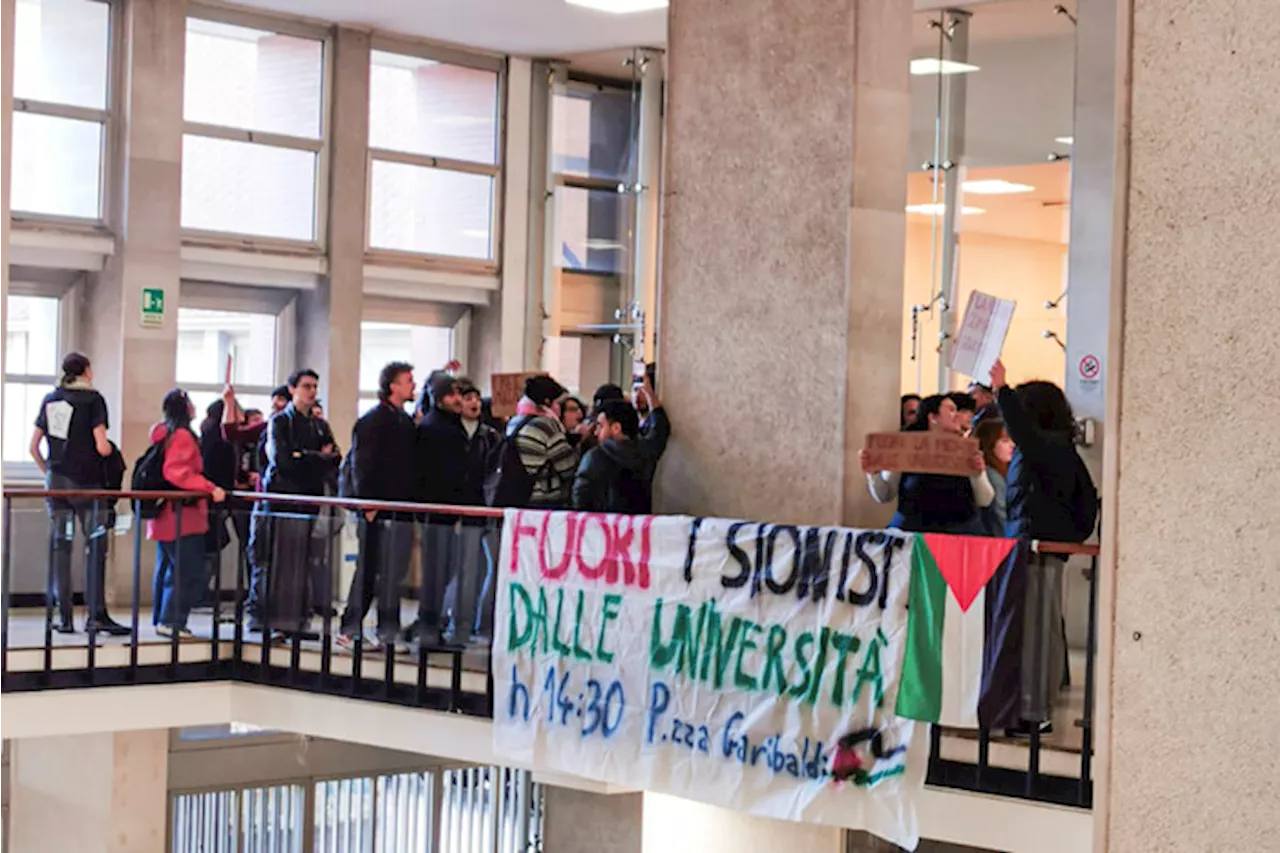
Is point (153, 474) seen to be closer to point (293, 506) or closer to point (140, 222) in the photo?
point (293, 506)

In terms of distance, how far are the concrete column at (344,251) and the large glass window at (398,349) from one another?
1.02 feet

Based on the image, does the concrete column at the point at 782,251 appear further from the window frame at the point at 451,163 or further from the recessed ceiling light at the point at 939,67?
the window frame at the point at 451,163

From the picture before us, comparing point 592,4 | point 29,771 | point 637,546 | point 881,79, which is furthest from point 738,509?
point 29,771

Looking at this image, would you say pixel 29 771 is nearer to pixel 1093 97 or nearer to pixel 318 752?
pixel 318 752

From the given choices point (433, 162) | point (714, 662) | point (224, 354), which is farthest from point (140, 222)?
point (714, 662)

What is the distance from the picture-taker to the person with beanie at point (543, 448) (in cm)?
913

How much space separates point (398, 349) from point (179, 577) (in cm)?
472

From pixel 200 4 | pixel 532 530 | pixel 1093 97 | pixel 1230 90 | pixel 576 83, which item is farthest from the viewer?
pixel 576 83

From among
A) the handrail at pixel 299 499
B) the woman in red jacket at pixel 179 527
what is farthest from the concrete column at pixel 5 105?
the woman in red jacket at pixel 179 527

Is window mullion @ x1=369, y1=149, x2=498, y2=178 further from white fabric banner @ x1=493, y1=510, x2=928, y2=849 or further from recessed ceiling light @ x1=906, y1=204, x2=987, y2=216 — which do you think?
white fabric banner @ x1=493, y1=510, x2=928, y2=849

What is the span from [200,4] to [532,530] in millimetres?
6307

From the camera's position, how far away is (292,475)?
10.7 meters

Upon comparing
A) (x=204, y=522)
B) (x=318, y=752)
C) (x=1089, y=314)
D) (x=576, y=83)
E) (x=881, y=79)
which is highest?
(x=576, y=83)

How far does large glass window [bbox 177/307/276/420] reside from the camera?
13.3 metres
